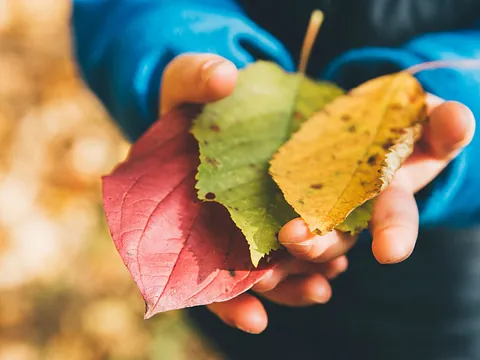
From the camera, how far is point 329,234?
393 millimetres

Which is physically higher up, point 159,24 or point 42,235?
point 159,24

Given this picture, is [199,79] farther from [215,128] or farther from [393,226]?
[393,226]

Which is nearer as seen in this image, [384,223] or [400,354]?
[384,223]

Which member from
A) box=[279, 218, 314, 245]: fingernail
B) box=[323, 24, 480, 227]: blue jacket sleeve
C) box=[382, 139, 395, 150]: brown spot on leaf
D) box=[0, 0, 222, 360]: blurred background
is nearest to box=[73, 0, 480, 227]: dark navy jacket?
box=[323, 24, 480, 227]: blue jacket sleeve

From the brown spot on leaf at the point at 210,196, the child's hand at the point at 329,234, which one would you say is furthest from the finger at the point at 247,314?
the brown spot on leaf at the point at 210,196

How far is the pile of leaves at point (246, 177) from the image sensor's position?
0.36 metres

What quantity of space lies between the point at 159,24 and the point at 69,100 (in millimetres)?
1115

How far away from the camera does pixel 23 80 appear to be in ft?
5.58

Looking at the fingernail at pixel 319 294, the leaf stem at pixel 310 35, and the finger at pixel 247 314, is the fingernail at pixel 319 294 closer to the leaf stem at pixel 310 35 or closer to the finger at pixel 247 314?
the finger at pixel 247 314

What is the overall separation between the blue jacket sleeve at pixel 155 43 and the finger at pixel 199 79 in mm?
106

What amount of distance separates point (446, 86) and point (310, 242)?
30 centimetres

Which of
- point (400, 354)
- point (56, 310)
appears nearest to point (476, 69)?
point (400, 354)

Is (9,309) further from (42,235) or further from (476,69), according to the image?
(476,69)

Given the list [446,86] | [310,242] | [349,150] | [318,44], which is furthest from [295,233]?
[318,44]
